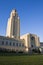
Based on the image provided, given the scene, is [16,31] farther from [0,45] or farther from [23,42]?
[0,45]

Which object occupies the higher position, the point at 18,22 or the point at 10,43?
the point at 18,22

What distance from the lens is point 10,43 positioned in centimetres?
8481

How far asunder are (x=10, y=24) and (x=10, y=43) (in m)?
27.1

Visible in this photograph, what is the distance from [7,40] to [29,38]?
17598 mm

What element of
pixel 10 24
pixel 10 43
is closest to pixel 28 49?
pixel 10 43


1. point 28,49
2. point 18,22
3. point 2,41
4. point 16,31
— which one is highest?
point 18,22

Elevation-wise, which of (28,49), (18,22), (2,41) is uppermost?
(18,22)

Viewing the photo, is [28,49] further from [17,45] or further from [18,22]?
[18,22]

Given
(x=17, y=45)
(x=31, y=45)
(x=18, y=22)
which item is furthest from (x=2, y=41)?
(x=18, y=22)

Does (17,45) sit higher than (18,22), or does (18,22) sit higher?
(18,22)

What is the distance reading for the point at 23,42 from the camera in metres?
92.1

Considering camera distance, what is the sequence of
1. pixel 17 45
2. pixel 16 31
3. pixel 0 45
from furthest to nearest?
1. pixel 16 31
2. pixel 17 45
3. pixel 0 45

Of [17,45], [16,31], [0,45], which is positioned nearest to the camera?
[0,45]

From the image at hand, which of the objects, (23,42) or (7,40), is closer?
(7,40)
